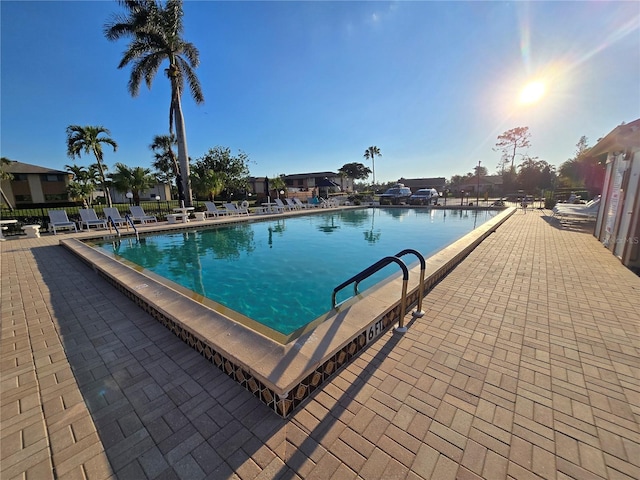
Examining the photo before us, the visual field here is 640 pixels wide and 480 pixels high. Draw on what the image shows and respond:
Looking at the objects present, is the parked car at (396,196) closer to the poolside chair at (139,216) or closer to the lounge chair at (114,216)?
the poolside chair at (139,216)

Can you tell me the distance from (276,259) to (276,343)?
192 inches

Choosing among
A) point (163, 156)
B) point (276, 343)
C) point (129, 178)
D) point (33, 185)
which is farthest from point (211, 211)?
point (33, 185)

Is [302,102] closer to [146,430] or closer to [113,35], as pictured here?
[113,35]

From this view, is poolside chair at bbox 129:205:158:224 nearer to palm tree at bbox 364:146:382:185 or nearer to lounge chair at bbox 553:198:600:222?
lounge chair at bbox 553:198:600:222

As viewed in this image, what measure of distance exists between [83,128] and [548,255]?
29.9m

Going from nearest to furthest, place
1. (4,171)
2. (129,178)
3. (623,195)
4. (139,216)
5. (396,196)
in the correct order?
(623,195) < (139,216) < (129,178) < (396,196) < (4,171)

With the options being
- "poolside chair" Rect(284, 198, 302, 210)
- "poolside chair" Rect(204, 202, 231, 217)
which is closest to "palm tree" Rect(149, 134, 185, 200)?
"poolside chair" Rect(284, 198, 302, 210)

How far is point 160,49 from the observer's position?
541 inches

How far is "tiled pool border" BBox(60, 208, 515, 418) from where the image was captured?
1.95m

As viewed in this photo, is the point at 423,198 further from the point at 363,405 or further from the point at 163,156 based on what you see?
the point at 163,156

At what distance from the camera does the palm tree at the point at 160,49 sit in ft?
41.9

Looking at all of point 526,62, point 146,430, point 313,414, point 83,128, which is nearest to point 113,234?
point 146,430

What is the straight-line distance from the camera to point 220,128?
23344mm

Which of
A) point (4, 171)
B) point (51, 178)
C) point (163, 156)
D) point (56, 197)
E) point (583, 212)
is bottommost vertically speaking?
point (583, 212)
